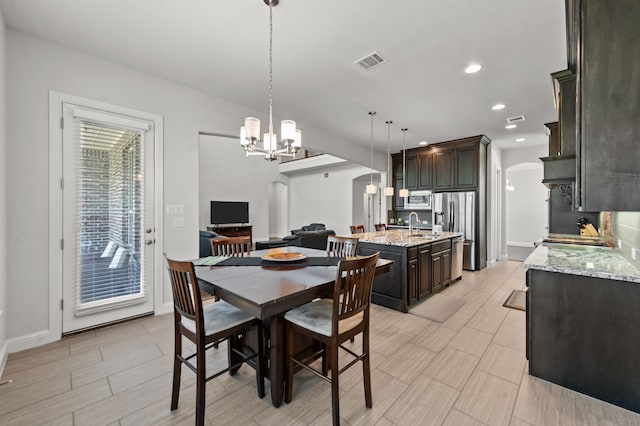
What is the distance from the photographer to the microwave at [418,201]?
21.4 feet

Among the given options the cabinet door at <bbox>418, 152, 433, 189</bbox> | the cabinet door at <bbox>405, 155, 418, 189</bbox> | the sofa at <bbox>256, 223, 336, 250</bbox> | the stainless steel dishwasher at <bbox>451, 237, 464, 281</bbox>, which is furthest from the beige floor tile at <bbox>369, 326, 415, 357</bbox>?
the cabinet door at <bbox>405, 155, 418, 189</bbox>

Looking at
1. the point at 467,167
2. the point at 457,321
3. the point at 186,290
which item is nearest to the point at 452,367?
the point at 457,321

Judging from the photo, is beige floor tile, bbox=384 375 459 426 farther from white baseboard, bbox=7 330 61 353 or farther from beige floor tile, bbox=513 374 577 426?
white baseboard, bbox=7 330 61 353

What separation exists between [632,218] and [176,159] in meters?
4.60

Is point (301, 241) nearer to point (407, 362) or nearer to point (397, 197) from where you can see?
point (397, 197)

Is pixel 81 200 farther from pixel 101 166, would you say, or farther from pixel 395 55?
pixel 395 55

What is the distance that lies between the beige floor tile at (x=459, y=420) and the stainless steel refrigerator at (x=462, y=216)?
4649 mm

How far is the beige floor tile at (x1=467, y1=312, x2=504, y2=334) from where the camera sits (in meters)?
3.04

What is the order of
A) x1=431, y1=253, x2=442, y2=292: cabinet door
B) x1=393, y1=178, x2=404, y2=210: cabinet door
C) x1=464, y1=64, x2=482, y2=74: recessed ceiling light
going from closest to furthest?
x1=464, y1=64, x2=482, y2=74: recessed ceiling light
x1=431, y1=253, x2=442, y2=292: cabinet door
x1=393, y1=178, x2=404, y2=210: cabinet door

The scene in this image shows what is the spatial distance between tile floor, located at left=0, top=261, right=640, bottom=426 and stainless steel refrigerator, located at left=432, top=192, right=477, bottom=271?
3.17m

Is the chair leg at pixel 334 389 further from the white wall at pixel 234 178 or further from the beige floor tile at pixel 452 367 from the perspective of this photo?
the white wall at pixel 234 178

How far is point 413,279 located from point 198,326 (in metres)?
2.85

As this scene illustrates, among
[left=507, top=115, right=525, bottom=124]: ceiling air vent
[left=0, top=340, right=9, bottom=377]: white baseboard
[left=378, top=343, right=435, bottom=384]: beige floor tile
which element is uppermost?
[left=507, top=115, right=525, bottom=124]: ceiling air vent

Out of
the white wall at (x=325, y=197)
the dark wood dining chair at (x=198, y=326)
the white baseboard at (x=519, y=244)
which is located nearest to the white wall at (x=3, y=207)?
the dark wood dining chair at (x=198, y=326)
